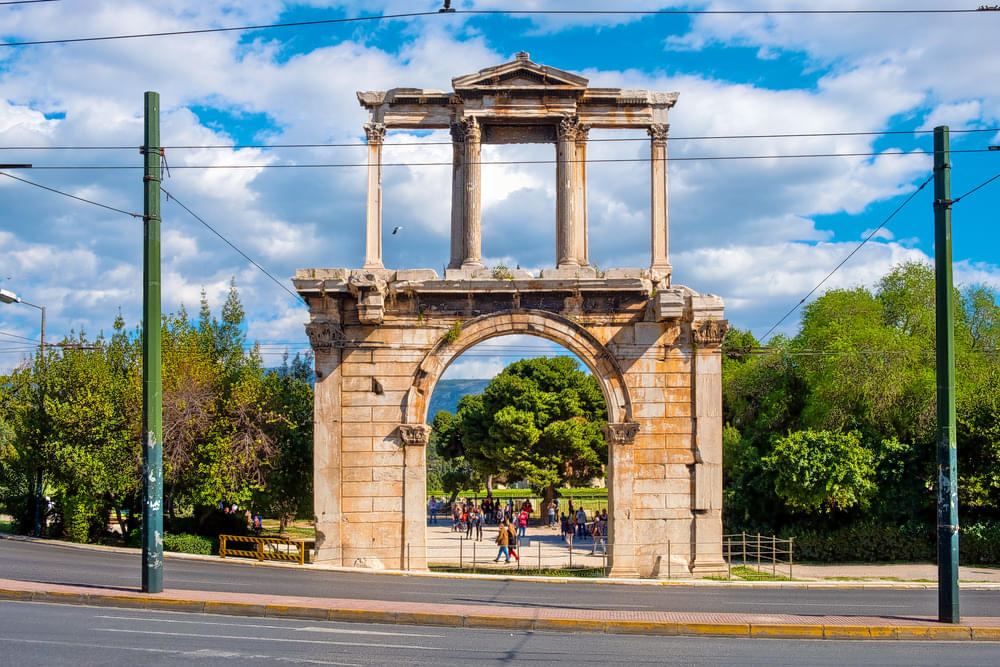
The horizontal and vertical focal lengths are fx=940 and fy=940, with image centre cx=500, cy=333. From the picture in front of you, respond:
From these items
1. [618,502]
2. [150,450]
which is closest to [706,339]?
[618,502]

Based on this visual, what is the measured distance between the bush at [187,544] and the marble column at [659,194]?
14.2m

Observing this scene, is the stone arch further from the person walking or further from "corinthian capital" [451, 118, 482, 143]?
the person walking

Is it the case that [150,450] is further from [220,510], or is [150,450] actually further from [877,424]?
[877,424]

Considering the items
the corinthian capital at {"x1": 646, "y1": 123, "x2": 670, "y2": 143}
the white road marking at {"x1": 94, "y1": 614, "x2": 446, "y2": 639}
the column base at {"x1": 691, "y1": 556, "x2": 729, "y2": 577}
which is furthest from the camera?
the corinthian capital at {"x1": 646, "y1": 123, "x2": 670, "y2": 143}

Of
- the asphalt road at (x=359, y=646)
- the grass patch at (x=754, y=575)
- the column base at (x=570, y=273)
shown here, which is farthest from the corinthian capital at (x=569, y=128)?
the asphalt road at (x=359, y=646)

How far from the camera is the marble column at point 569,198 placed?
80.1 ft

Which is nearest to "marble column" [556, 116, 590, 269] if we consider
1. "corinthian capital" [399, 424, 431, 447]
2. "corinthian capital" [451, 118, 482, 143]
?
"corinthian capital" [451, 118, 482, 143]

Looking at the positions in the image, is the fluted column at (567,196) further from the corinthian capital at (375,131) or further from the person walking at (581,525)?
the person walking at (581,525)

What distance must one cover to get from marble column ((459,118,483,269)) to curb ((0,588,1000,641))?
38.2ft

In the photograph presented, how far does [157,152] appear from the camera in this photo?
53.9ft

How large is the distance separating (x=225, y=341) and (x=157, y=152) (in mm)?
13959

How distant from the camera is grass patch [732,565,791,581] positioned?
23391 millimetres

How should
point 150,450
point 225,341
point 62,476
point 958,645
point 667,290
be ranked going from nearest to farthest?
point 958,645, point 150,450, point 667,290, point 62,476, point 225,341

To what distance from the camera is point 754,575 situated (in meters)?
24.1
